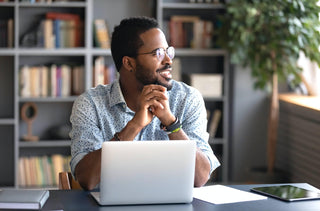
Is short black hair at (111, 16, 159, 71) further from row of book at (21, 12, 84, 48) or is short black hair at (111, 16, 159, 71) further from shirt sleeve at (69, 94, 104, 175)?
row of book at (21, 12, 84, 48)

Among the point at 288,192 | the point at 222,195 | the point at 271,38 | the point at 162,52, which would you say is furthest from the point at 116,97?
the point at 271,38

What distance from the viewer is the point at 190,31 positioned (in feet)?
17.2

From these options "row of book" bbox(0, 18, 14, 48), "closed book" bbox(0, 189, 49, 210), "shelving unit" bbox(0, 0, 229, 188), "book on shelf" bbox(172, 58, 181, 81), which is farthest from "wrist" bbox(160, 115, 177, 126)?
"row of book" bbox(0, 18, 14, 48)

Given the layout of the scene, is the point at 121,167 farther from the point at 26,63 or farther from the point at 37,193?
the point at 26,63

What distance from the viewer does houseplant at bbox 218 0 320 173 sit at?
14.8 ft

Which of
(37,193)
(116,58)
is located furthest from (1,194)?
(116,58)

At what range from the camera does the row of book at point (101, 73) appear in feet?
16.6

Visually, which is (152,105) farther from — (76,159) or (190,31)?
(190,31)

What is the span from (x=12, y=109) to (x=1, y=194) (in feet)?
10.7

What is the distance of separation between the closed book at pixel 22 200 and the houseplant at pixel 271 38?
9.58 ft

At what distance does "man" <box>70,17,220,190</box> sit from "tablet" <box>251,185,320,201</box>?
0.29 m

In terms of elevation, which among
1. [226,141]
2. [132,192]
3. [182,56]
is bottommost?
[226,141]

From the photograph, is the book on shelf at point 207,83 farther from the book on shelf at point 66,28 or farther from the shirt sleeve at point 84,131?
the shirt sleeve at point 84,131

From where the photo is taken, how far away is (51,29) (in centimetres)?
502
